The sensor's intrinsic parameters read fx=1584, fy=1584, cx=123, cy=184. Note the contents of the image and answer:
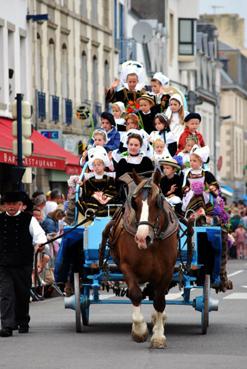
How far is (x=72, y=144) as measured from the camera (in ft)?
155

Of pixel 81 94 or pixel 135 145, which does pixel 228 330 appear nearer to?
pixel 135 145

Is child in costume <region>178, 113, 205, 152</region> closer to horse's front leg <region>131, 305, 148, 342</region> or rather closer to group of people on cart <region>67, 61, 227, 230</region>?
group of people on cart <region>67, 61, 227, 230</region>

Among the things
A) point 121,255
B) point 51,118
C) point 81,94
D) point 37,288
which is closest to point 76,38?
point 81,94

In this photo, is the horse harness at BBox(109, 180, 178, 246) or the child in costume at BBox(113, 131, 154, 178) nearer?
the horse harness at BBox(109, 180, 178, 246)

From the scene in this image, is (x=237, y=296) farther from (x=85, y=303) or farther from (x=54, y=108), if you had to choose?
(x=54, y=108)

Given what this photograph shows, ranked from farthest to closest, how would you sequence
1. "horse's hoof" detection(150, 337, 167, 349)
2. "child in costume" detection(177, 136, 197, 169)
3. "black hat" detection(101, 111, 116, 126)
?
"black hat" detection(101, 111, 116, 126) < "child in costume" detection(177, 136, 197, 169) < "horse's hoof" detection(150, 337, 167, 349)

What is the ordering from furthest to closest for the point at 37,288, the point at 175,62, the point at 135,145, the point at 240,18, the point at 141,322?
the point at 240,18 < the point at 175,62 < the point at 37,288 < the point at 135,145 < the point at 141,322

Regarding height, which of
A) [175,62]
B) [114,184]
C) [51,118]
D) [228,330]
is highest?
[175,62]

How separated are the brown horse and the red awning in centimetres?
1649

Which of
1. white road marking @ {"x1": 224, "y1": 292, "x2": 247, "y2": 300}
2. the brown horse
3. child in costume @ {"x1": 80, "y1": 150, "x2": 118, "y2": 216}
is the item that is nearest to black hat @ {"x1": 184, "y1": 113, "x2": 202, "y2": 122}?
child in costume @ {"x1": 80, "y1": 150, "x2": 118, "y2": 216}

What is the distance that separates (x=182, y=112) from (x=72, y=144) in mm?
28386

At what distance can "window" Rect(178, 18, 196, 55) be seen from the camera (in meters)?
76.8

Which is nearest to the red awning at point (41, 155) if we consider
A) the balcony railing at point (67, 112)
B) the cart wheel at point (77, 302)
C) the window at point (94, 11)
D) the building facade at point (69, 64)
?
the building facade at point (69, 64)

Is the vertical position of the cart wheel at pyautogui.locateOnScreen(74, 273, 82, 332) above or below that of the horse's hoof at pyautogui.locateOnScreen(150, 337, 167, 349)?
above
